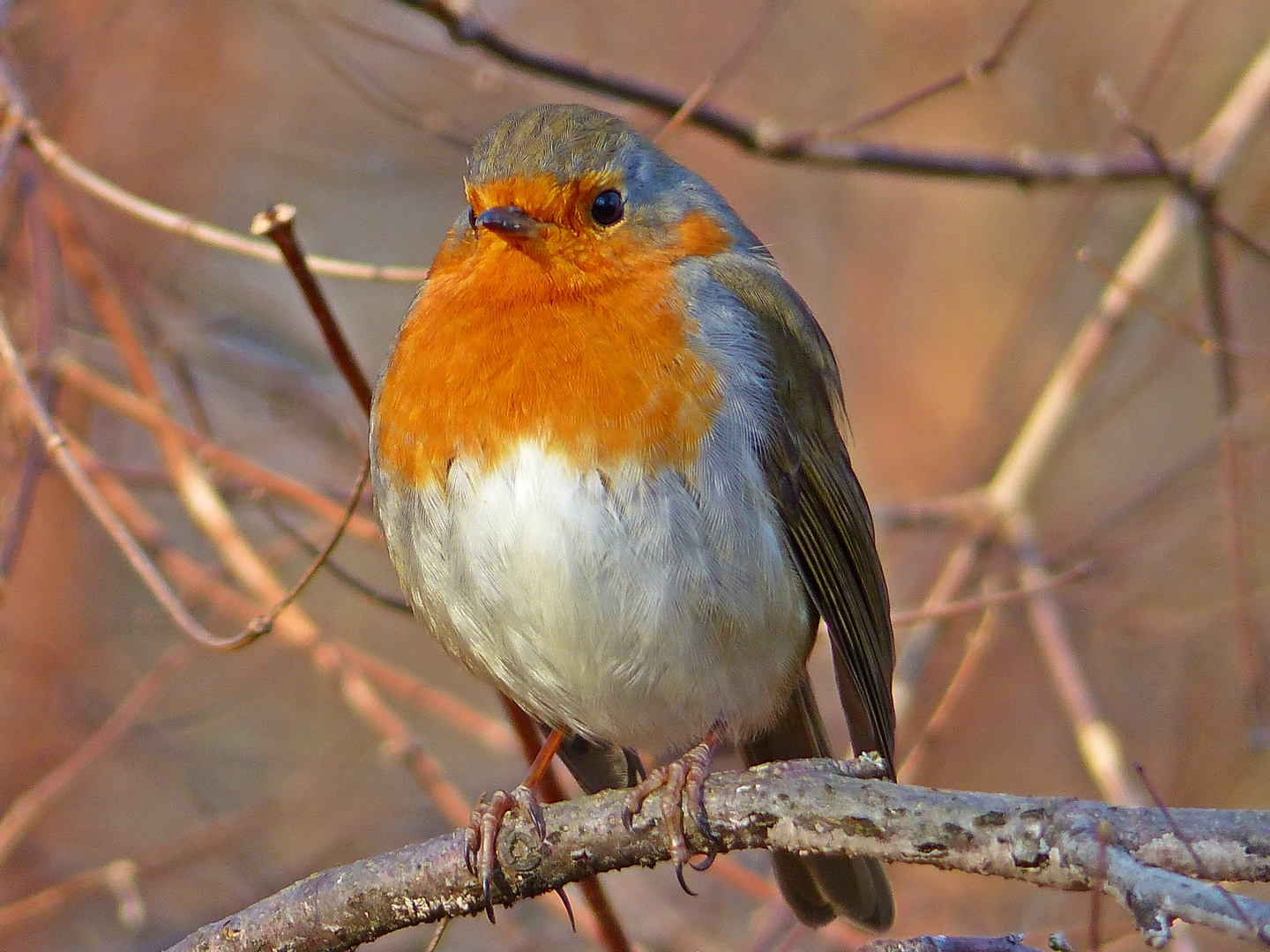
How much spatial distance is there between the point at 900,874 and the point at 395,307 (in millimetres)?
4049

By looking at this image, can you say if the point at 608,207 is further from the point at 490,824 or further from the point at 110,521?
the point at 490,824

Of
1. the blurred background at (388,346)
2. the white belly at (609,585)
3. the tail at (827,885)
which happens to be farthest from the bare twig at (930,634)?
the white belly at (609,585)

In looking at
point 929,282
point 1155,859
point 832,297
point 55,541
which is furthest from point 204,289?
point 1155,859

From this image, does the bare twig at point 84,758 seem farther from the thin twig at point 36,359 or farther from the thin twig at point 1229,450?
the thin twig at point 1229,450

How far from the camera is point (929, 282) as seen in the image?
6879mm

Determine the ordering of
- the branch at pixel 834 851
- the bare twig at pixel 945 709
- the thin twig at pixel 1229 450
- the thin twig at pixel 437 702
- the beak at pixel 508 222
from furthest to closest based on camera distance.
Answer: the thin twig at pixel 437 702 < the bare twig at pixel 945 709 < the thin twig at pixel 1229 450 < the beak at pixel 508 222 < the branch at pixel 834 851

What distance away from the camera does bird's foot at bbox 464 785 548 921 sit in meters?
2.42

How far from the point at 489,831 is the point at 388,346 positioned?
3.29 meters

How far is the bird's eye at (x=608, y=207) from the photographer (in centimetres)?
294

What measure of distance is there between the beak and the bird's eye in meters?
0.16

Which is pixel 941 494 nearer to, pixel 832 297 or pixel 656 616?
pixel 832 297

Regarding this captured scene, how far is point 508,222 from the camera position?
109 inches

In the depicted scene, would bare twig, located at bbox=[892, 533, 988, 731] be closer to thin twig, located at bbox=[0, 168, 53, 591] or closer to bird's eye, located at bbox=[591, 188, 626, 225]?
bird's eye, located at bbox=[591, 188, 626, 225]

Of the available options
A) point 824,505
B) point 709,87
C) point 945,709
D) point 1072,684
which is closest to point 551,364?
point 824,505
